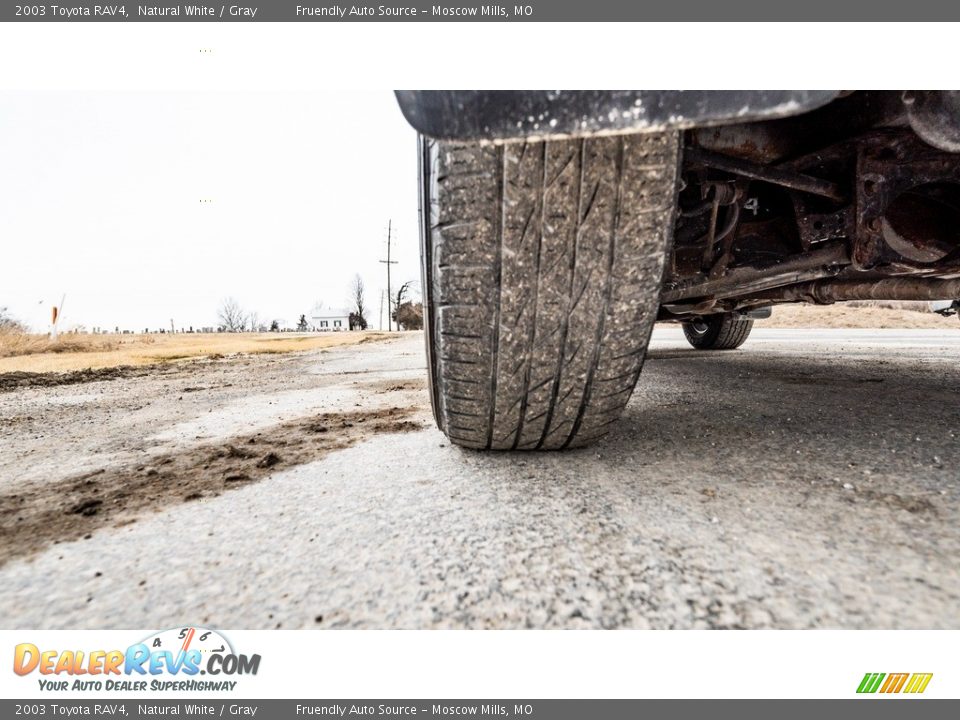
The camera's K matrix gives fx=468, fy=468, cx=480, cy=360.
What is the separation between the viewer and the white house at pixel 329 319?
176 ft

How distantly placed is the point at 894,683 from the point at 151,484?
132 cm

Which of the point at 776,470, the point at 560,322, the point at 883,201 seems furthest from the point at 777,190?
the point at 560,322

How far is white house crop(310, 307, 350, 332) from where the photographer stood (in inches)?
2108

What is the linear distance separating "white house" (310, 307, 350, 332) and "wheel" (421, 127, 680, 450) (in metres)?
53.8

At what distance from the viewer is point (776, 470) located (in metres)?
0.99

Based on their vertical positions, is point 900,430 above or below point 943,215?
below

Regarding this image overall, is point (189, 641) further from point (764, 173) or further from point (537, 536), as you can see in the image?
point (764, 173)

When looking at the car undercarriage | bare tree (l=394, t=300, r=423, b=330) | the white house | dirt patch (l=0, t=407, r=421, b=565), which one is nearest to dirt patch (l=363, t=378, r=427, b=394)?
dirt patch (l=0, t=407, r=421, b=565)

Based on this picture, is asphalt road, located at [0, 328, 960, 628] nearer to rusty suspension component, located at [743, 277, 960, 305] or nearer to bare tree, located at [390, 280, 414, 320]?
rusty suspension component, located at [743, 277, 960, 305]

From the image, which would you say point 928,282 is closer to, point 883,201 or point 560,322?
point 883,201

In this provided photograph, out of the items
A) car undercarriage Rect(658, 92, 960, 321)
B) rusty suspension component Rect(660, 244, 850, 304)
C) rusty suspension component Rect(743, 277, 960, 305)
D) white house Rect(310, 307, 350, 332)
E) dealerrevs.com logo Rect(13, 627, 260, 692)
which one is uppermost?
car undercarriage Rect(658, 92, 960, 321)

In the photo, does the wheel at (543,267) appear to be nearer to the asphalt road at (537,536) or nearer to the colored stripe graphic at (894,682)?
the asphalt road at (537,536)

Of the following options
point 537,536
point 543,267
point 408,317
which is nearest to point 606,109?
point 543,267

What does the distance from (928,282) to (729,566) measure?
4.92ft
